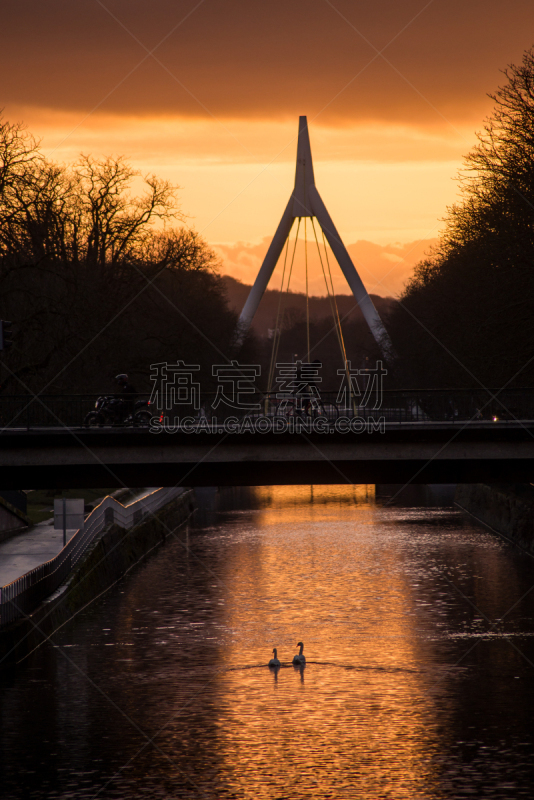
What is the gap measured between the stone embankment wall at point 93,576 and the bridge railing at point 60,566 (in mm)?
230

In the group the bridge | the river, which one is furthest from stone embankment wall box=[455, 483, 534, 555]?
the bridge

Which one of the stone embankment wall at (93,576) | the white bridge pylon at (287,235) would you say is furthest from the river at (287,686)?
the white bridge pylon at (287,235)

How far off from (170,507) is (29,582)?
29373mm

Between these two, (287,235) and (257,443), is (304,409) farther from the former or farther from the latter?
(287,235)

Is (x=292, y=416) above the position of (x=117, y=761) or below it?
above

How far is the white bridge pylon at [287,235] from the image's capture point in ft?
220

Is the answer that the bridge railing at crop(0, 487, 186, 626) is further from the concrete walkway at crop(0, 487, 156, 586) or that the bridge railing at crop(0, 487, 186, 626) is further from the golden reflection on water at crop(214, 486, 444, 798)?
the golden reflection on water at crop(214, 486, 444, 798)

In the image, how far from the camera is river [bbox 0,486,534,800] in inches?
770

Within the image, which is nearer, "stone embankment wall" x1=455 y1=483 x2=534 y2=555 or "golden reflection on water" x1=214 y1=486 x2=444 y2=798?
"golden reflection on water" x1=214 y1=486 x2=444 y2=798

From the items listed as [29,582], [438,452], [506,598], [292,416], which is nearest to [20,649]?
[29,582]

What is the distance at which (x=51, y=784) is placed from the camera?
752 inches

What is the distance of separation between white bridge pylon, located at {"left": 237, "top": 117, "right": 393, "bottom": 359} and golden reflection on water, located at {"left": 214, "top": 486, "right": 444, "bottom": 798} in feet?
67.8

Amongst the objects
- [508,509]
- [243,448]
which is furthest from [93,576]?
[508,509]

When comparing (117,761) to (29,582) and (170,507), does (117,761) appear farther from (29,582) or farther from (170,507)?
(170,507)
